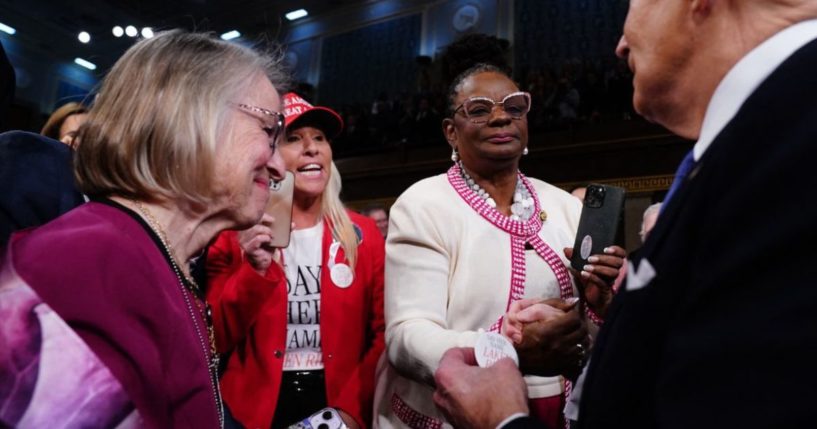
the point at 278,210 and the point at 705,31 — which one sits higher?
the point at 705,31

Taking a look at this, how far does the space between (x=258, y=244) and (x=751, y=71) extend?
1.27m

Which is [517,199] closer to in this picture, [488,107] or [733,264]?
[488,107]

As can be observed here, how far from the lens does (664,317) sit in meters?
0.63

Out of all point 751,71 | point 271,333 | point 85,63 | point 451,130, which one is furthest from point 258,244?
point 85,63

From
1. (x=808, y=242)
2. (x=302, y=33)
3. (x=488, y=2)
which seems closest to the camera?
(x=808, y=242)

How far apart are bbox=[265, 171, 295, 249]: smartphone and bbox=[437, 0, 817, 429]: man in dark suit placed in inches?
46.3

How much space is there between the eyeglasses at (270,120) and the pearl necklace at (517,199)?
0.57 m

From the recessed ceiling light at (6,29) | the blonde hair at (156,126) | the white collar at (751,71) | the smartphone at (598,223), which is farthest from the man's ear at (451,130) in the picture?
the recessed ceiling light at (6,29)

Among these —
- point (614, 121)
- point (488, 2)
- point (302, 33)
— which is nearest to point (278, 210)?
point (614, 121)

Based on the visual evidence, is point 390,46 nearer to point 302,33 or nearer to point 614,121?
point 302,33

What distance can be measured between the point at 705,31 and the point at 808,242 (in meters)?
0.34

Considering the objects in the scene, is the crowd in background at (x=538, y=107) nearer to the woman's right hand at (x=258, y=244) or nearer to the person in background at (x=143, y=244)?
the woman's right hand at (x=258, y=244)

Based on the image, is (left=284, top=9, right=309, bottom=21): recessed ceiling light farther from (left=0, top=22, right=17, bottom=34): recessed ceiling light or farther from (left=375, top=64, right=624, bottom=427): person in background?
(left=375, top=64, right=624, bottom=427): person in background

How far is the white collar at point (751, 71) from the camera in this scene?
622 mm
